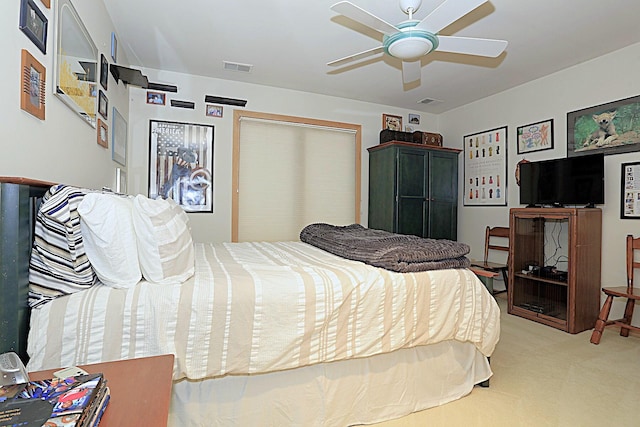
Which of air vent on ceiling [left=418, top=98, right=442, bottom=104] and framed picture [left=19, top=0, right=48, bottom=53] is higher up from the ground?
air vent on ceiling [left=418, top=98, right=442, bottom=104]

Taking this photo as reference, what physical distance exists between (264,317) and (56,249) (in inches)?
32.3

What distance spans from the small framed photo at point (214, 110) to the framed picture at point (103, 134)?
Result: 141cm

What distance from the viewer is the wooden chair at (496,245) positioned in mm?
4000

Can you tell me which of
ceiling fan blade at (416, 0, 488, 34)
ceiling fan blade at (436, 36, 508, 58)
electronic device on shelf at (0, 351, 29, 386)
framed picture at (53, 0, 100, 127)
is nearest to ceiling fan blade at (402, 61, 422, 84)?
ceiling fan blade at (436, 36, 508, 58)

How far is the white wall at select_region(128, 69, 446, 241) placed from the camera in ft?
12.3

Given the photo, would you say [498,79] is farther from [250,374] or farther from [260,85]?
[250,374]

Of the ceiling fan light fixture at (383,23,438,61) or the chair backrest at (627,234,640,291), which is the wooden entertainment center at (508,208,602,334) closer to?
the chair backrest at (627,234,640,291)

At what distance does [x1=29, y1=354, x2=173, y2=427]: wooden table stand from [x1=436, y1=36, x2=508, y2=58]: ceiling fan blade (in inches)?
93.1

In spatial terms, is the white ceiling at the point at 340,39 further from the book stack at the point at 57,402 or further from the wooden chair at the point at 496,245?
the book stack at the point at 57,402

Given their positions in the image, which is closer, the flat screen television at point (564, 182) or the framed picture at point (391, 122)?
the flat screen television at point (564, 182)

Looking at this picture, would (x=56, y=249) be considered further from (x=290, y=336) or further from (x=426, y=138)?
(x=426, y=138)

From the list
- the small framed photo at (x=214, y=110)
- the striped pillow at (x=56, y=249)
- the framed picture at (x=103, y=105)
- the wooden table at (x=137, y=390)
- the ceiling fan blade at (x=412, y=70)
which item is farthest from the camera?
the small framed photo at (x=214, y=110)

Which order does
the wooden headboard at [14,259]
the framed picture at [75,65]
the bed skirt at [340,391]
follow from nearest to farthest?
1. the wooden headboard at [14,259]
2. the bed skirt at [340,391]
3. the framed picture at [75,65]

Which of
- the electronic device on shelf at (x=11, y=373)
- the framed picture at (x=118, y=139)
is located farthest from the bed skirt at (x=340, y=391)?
the framed picture at (x=118, y=139)
